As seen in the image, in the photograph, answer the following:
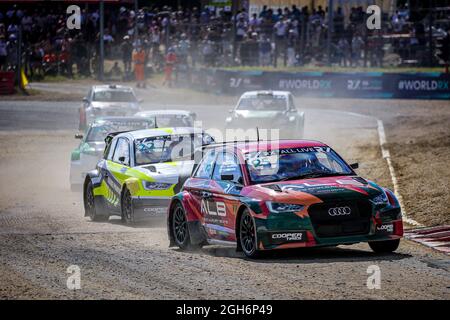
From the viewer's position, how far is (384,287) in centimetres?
923

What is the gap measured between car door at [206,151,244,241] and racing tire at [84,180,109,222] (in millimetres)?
4766

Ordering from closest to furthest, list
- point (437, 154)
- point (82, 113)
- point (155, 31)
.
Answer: point (437, 154) < point (82, 113) < point (155, 31)

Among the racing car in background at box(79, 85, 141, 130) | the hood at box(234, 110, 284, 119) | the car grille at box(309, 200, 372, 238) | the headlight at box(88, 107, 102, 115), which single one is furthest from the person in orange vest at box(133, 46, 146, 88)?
the car grille at box(309, 200, 372, 238)

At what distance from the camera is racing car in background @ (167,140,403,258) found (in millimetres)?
11023

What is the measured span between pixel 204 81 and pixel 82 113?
1573cm

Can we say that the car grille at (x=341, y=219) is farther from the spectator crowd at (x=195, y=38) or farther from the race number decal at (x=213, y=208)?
the spectator crowd at (x=195, y=38)

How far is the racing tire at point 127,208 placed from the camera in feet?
50.5

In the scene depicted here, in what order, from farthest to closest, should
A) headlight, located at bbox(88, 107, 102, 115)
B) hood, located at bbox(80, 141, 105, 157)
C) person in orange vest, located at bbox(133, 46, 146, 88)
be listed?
person in orange vest, located at bbox(133, 46, 146, 88) < headlight, located at bbox(88, 107, 102, 115) < hood, located at bbox(80, 141, 105, 157)

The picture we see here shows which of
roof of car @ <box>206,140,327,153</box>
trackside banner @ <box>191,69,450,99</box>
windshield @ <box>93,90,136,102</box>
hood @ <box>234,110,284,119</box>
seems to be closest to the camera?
roof of car @ <box>206,140,327,153</box>

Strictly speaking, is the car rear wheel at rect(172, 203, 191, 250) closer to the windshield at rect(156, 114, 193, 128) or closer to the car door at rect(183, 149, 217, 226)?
the car door at rect(183, 149, 217, 226)

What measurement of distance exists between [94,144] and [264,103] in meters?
8.84
